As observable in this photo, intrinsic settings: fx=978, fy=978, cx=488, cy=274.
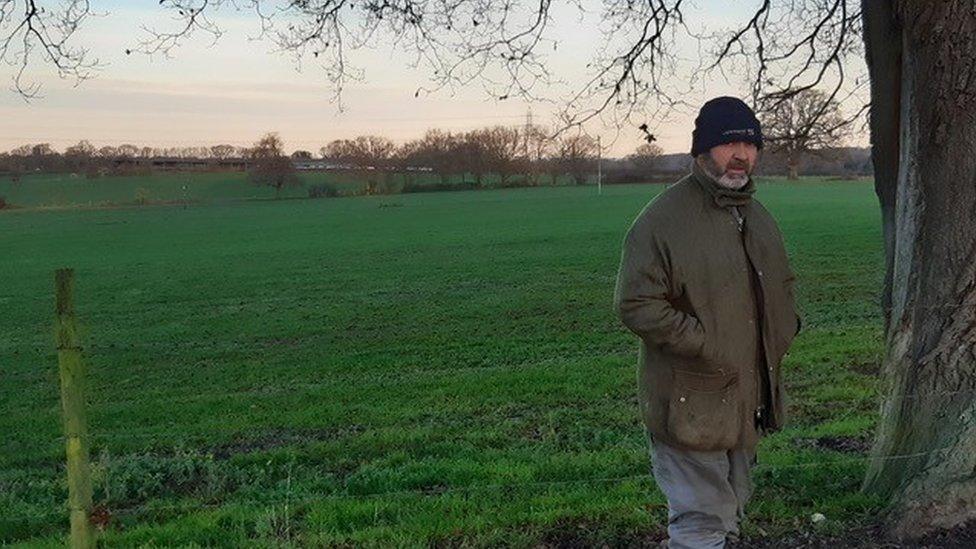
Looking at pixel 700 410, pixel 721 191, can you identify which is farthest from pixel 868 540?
pixel 721 191

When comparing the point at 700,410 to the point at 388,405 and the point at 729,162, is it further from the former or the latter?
the point at 388,405

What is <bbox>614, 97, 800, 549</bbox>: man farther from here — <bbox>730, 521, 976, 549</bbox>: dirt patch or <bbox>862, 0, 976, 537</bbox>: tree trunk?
<bbox>862, 0, 976, 537</bbox>: tree trunk

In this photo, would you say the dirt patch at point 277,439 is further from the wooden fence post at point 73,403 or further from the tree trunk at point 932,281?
the tree trunk at point 932,281

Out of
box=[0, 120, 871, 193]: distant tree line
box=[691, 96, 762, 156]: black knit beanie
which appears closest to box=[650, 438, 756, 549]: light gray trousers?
box=[691, 96, 762, 156]: black knit beanie

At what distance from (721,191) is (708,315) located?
0.44 m

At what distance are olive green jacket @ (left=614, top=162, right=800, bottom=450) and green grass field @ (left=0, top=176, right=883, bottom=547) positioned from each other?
1187 millimetres

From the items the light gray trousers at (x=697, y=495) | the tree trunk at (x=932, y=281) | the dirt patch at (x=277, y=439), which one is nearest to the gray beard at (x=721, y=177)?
the light gray trousers at (x=697, y=495)

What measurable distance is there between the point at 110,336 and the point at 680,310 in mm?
19276

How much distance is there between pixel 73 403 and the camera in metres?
3.50

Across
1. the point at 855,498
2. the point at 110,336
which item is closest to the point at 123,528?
the point at 855,498

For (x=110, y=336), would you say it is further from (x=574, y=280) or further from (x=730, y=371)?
(x=730, y=371)

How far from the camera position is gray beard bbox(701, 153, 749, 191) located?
3.43 meters

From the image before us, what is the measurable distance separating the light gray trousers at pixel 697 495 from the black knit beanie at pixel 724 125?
1.10 metres

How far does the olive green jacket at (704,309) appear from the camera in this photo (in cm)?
335
